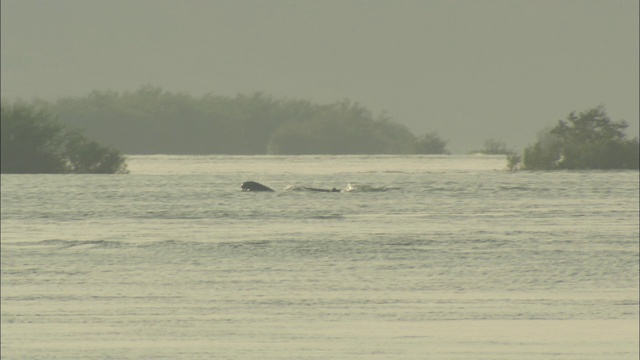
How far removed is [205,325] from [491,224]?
1488cm

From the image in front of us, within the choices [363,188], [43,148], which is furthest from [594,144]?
[43,148]

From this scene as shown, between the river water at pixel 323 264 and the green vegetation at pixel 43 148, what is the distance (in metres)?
0.68

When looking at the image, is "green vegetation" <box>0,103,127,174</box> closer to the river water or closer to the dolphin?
the river water

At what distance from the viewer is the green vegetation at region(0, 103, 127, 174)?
36344 millimetres

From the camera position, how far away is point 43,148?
37.0 m

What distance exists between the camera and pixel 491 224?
30766 millimetres

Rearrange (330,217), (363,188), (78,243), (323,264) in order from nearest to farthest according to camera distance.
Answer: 1. (323,264)
2. (78,243)
3. (330,217)
4. (363,188)

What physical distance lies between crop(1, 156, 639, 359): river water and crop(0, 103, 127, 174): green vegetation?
678 millimetres

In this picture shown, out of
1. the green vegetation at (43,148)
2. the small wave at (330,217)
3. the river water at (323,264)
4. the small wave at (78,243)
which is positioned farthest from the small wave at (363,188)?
the small wave at (78,243)

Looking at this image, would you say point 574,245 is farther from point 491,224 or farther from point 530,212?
point 530,212

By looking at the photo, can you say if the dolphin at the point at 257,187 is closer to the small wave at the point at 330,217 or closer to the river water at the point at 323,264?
the river water at the point at 323,264

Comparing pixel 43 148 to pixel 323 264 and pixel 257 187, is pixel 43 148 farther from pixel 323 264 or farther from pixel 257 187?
pixel 323 264

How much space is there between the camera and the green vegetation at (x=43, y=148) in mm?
36344

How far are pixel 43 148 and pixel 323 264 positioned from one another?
47.1 ft
